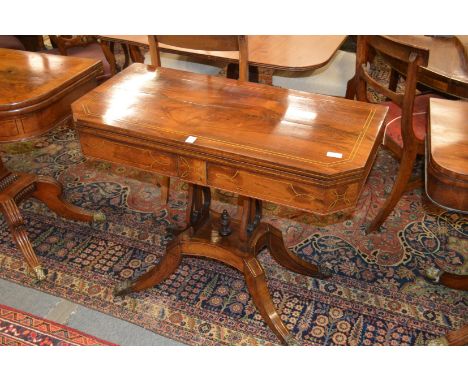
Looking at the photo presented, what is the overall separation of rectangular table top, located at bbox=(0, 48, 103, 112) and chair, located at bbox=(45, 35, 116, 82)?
2.43ft

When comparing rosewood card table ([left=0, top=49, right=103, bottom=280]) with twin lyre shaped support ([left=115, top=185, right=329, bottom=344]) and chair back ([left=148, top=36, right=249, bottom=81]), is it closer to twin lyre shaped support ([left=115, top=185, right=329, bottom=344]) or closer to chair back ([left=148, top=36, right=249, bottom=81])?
chair back ([left=148, top=36, right=249, bottom=81])

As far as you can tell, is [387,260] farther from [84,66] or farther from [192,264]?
[84,66]

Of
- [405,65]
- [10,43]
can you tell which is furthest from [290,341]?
[10,43]

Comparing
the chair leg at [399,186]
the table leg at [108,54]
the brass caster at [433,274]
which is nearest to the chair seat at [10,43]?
the table leg at [108,54]

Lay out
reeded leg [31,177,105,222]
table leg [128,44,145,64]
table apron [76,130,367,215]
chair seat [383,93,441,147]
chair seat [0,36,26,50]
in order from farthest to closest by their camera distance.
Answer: chair seat [0,36,26,50]
table leg [128,44,145,64]
reeded leg [31,177,105,222]
chair seat [383,93,441,147]
table apron [76,130,367,215]

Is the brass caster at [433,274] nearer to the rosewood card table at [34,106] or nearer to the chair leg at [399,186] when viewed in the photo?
the chair leg at [399,186]

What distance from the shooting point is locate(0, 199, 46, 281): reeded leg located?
2.36 meters

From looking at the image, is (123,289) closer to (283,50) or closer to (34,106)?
(34,106)

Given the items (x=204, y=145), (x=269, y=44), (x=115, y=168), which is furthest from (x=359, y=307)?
(x=115, y=168)

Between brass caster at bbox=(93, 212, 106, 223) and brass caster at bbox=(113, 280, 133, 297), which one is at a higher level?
brass caster at bbox=(93, 212, 106, 223)

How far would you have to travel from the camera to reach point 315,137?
1.59m

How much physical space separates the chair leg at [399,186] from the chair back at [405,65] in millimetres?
Result: 92

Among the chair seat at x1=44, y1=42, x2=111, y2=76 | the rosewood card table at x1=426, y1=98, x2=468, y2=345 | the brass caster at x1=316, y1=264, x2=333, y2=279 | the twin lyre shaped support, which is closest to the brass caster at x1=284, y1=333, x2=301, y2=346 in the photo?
the twin lyre shaped support

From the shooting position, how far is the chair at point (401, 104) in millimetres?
1944
